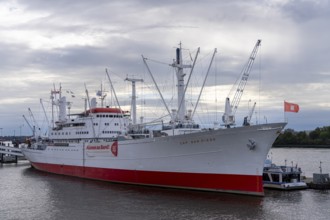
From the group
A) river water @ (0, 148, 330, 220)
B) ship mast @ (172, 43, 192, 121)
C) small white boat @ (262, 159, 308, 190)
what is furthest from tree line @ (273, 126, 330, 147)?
river water @ (0, 148, 330, 220)

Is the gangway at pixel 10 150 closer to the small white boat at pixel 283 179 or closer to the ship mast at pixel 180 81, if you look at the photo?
the ship mast at pixel 180 81

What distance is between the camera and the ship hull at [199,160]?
91.7 feet

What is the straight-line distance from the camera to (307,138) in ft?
452

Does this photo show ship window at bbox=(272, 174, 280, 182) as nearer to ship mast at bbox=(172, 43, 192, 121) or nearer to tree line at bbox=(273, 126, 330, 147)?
ship mast at bbox=(172, 43, 192, 121)

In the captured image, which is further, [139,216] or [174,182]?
[174,182]

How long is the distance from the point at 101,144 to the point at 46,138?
21.8 m

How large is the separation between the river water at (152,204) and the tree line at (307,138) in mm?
108090

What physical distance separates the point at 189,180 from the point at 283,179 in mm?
7955

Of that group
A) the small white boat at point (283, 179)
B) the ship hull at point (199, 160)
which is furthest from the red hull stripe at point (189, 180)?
the small white boat at point (283, 179)

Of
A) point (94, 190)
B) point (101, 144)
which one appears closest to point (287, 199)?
point (94, 190)

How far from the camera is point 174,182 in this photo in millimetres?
31672

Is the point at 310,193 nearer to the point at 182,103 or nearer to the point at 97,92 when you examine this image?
the point at 182,103

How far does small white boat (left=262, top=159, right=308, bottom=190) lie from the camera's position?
3183 centimetres

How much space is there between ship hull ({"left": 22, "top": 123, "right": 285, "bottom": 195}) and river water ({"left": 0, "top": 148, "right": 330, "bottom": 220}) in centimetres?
84
